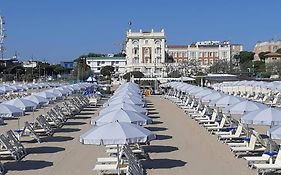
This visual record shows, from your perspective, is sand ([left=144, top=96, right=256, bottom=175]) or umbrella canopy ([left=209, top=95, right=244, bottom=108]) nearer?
sand ([left=144, top=96, right=256, bottom=175])

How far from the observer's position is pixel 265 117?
443 inches

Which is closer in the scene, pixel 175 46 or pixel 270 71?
pixel 270 71

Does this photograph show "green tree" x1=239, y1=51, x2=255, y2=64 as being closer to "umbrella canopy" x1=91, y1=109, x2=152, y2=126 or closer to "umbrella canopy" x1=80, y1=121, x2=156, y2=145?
"umbrella canopy" x1=91, y1=109, x2=152, y2=126

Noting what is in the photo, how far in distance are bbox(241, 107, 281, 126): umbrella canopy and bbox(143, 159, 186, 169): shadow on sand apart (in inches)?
65.5

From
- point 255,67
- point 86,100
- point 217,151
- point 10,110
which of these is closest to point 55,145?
point 10,110

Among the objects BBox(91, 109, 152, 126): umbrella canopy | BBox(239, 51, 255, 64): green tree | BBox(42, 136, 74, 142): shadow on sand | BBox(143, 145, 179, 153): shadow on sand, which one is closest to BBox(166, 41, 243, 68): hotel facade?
BBox(239, 51, 255, 64): green tree

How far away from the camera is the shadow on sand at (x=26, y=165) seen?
Result: 10.8m

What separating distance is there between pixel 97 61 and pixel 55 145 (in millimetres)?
110549

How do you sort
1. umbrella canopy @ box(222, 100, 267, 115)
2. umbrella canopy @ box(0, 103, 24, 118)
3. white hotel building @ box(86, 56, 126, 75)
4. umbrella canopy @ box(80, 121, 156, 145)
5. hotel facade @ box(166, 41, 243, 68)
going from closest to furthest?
1. umbrella canopy @ box(80, 121, 156, 145)
2. umbrella canopy @ box(0, 103, 24, 118)
3. umbrella canopy @ box(222, 100, 267, 115)
4. hotel facade @ box(166, 41, 243, 68)
5. white hotel building @ box(86, 56, 126, 75)

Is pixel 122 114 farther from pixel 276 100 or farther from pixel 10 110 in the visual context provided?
pixel 276 100

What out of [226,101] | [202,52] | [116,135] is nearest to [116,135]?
[116,135]

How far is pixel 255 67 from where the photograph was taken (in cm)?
9206

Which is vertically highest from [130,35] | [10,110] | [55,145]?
[130,35]

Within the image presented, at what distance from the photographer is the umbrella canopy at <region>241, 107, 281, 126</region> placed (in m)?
11.1
